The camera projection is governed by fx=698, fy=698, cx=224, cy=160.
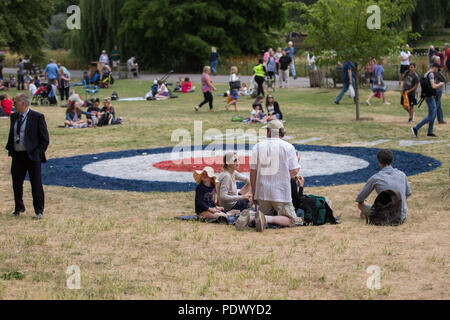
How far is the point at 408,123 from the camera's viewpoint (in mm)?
23172

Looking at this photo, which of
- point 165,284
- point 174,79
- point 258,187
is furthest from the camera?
point 174,79

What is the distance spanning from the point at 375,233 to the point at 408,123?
46.3 ft

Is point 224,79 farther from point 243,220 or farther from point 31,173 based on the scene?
point 243,220

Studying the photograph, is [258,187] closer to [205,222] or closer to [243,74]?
[205,222]

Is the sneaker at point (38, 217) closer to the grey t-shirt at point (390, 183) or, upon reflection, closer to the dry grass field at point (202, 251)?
the dry grass field at point (202, 251)

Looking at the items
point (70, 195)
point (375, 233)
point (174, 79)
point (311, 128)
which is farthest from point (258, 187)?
point (174, 79)

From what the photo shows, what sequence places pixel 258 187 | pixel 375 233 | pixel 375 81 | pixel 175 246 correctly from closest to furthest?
pixel 175 246 < pixel 375 233 < pixel 258 187 < pixel 375 81

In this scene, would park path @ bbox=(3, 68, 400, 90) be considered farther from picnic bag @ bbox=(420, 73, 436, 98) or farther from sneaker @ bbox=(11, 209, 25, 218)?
sneaker @ bbox=(11, 209, 25, 218)

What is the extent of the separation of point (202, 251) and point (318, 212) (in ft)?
8.26

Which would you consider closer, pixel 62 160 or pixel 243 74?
pixel 62 160

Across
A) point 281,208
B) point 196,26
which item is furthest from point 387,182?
point 196,26

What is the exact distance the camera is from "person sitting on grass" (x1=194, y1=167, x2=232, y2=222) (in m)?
10.8

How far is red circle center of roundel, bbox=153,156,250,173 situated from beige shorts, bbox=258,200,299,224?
→ 475 cm

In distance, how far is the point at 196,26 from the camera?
5678 cm
